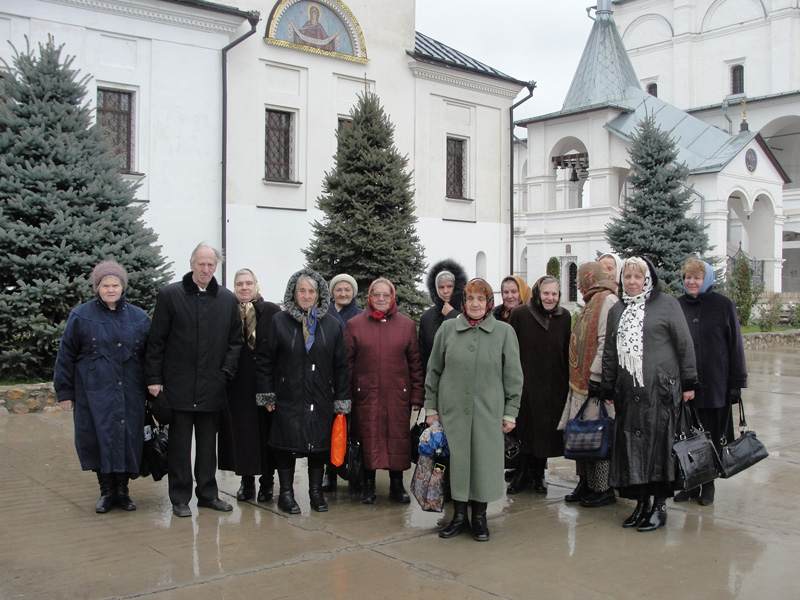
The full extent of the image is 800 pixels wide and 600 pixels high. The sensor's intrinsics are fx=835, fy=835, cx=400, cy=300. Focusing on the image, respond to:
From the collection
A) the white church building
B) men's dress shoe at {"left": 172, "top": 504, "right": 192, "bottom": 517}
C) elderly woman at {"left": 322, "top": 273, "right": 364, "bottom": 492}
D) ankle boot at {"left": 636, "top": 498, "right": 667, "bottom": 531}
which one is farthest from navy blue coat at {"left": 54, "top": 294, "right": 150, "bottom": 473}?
the white church building

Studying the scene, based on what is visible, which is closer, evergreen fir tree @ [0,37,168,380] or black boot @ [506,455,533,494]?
black boot @ [506,455,533,494]

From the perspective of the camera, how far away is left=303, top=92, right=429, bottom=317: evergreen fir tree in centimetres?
1558

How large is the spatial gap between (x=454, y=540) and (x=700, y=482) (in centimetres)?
181

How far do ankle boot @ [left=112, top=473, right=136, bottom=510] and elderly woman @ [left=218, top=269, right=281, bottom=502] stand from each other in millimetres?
736

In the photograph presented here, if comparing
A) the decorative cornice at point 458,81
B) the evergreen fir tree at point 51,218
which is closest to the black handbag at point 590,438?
the evergreen fir tree at point 51,218

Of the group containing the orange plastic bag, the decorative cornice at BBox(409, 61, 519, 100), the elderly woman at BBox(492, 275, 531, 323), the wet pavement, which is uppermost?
the decorative cornice at BBox(409, 61, 519, 100)

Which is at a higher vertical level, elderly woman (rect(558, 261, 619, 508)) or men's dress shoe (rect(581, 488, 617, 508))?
elderly woman (rect(558, 261, 619, 508))

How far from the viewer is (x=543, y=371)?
7.00 meters

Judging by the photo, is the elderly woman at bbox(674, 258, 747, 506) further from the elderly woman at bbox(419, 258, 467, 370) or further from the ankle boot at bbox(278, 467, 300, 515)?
the ankle boot at bbox(278, 467, 300, 515)

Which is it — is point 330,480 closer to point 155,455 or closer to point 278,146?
point 155,455

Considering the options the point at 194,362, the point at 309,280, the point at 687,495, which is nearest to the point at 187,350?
the point at 194,362

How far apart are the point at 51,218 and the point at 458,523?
8212mm

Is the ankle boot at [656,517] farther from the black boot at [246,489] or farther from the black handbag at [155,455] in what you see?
the black handbag at [155,455]

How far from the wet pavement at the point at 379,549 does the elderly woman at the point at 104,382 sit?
46cm
